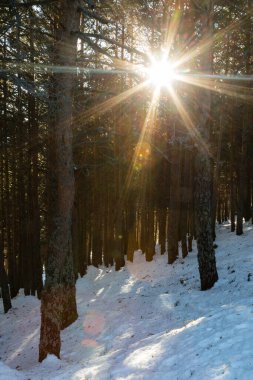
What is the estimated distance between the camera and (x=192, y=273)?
15367mm

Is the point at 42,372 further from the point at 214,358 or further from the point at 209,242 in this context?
the point at 209,242

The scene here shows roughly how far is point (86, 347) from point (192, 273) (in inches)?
245

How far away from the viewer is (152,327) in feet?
35.1

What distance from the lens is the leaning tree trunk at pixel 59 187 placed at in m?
9.20

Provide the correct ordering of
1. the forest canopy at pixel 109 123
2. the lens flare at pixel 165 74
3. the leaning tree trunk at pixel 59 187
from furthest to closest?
the lens flare at pixel 165 74, the forest canopy at pixel 109 123, the leaning tree trunk at pixel 59 187

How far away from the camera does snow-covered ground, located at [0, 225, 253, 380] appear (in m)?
6.36

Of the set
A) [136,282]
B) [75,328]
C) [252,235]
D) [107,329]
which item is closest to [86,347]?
[107,329]

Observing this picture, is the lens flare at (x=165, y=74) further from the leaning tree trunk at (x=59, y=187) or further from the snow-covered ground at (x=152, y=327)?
the snow-covered ground at (x=152, y=327)

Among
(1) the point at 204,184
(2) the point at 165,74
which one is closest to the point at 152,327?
(1) the point at 204,184

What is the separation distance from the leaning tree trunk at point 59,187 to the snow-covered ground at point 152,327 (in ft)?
2.76

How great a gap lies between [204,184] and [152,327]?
4.65m

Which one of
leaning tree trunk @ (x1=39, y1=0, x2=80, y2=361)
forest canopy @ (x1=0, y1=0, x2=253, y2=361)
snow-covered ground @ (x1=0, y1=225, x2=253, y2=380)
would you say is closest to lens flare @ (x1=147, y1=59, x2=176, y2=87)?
forest canopy @ (x1=0, y1=0, x2=253, y2=361)

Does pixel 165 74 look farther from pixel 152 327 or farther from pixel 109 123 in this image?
pixel 152 327

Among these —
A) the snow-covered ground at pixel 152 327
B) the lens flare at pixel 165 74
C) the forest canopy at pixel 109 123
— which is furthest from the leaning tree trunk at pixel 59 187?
the lens flare at pixel 165 74
